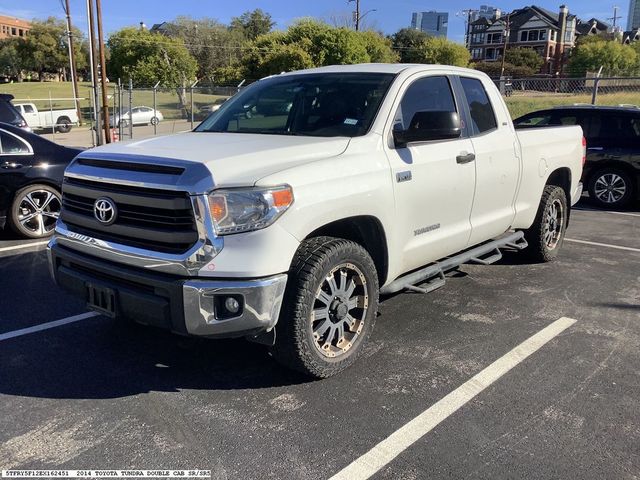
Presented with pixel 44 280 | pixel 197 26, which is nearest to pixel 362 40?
pixel 197 26

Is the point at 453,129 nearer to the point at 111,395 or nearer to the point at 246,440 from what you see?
the point at 246,440

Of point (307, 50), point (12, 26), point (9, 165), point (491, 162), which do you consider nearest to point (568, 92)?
point (491, 162)

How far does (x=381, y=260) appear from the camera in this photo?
3988mm

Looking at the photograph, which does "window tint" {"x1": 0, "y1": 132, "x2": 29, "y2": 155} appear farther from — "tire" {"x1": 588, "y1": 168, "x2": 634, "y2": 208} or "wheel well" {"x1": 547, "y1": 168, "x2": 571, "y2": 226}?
"tire" {"x1": 588, "y1": 168, "x2": 634, "y2": 208}

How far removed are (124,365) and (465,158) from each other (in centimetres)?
289

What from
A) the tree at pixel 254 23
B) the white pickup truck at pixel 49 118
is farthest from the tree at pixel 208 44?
the white pickup truck at pixel 49 118

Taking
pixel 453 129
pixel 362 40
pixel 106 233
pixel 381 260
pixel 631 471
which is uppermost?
pixel 362 40

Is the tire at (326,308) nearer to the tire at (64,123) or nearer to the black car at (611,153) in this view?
the black car at (611,153)

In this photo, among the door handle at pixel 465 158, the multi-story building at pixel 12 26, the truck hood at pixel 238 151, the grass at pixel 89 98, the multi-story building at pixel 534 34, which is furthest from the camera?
the multi-story building at pixel 12 26

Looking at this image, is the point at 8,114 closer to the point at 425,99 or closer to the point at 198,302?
the point at 425,99

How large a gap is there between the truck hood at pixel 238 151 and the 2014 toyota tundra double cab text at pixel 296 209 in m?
0.01

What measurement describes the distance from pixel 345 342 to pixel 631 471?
1.70 meters

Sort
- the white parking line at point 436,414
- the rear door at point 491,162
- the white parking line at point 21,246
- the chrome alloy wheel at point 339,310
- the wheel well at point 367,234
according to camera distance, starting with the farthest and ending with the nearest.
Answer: the white parking line at point 21,246 → the rear door at point 491,162 → the wheel well at point 367,234 → the chrome alloy wheel at point 339,310 → the white parking line at point 436,414

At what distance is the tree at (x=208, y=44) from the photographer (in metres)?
70.4
